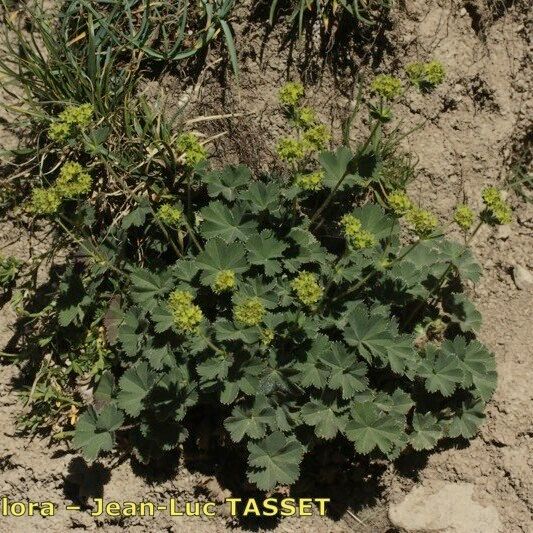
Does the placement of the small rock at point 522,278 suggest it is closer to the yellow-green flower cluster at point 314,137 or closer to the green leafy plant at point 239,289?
the green leafy plant at point 239,289

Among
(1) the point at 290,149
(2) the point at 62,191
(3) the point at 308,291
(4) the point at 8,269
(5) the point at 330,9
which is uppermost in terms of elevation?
(5) the point at 330,9

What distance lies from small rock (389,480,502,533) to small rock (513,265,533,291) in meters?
Answer: 1.39

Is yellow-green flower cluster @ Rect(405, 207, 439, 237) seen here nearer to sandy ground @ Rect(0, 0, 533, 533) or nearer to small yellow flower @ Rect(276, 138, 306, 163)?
small yellow flower @ Rect(276, 138, 306, 163)

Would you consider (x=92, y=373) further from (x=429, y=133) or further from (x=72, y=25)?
(x=429, y=133)

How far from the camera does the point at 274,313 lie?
13.5 ft

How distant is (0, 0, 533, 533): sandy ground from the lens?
447 centimetres

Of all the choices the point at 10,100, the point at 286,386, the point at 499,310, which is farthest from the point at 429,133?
the point at 10,100

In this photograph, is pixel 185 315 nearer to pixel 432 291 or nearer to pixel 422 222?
pixel 422 222

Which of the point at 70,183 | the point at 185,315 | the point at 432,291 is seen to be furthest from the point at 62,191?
the point at 432,291

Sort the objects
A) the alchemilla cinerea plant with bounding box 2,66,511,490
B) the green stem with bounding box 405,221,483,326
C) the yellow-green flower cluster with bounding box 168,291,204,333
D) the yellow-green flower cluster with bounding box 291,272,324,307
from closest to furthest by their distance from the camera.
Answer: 1. the yellow-green flower cluster with bounding box 168,291,204,333
2. the yellow-green flower cluster with bounding box 291,272,324,307
3. the alchemilla cinerea plant with bounding box 2,66,511,490
4. the green stem with bounding box 405,221,483,326

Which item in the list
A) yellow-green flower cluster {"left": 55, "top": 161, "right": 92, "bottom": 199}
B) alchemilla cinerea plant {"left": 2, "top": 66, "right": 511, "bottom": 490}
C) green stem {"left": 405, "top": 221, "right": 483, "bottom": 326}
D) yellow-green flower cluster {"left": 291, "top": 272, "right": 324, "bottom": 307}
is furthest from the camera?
green stem {"left": 405, "top": 221, "right": 483, "bottom": 326}

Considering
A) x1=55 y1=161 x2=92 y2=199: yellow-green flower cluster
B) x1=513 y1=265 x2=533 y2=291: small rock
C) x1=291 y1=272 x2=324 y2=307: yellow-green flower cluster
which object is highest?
x1=55 y1=161 x2=92 y2=199: yellow-green flower cluster

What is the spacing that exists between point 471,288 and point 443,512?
1.50 m

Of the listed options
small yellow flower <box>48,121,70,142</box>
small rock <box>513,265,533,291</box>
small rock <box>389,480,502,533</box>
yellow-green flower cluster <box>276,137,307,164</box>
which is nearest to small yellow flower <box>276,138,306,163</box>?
yellow-green flower cluster <box>276,137,307,164</box>
